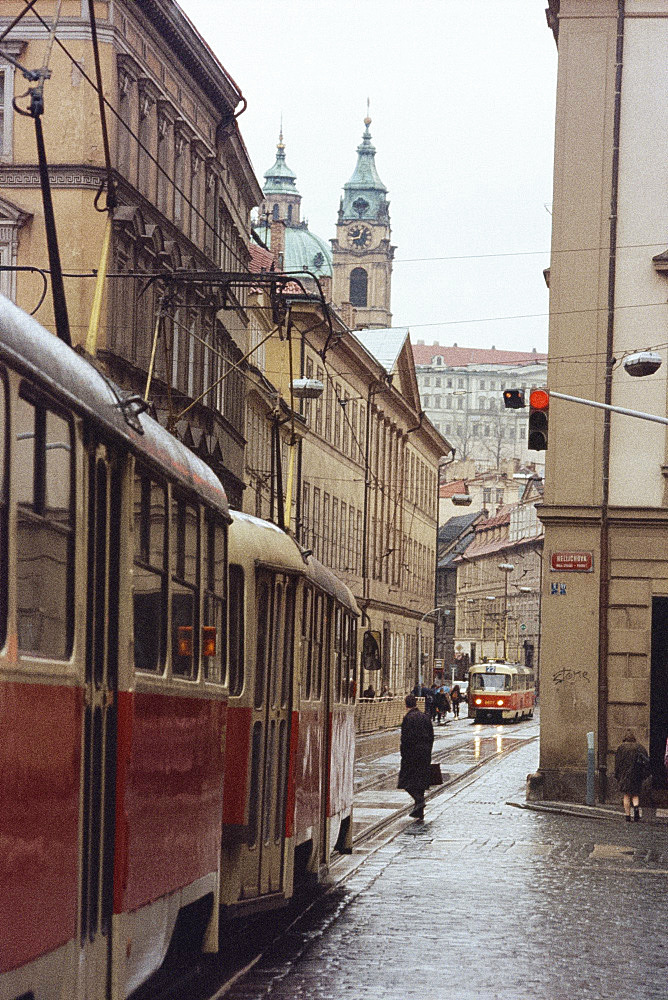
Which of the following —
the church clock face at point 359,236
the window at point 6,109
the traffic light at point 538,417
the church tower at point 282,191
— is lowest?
the traffic light at point 538,417

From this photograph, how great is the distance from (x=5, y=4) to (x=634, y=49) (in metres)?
10.5

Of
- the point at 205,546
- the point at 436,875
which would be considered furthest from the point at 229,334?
the point at 205,546

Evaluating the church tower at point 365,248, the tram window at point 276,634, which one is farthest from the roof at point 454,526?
the tram window at point 276,634

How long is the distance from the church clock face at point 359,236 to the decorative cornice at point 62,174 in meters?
155

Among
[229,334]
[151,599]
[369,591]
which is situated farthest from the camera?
[369,591]

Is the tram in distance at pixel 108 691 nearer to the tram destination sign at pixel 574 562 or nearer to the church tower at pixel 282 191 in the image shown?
the tram destination sign at pixel 574 562

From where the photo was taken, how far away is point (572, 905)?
50.3ft

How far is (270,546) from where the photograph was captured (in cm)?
1262

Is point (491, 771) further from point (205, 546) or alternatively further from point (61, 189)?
point (205, 546)

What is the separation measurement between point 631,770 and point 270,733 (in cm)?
1508

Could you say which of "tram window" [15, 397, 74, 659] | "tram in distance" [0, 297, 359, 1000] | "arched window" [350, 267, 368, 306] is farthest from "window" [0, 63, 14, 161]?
"arched window" [350, 267, 368, 306]

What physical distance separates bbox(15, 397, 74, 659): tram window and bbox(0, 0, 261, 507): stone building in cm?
2038

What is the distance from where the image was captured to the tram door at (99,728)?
6453mm

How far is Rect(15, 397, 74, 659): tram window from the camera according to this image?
5551mm
